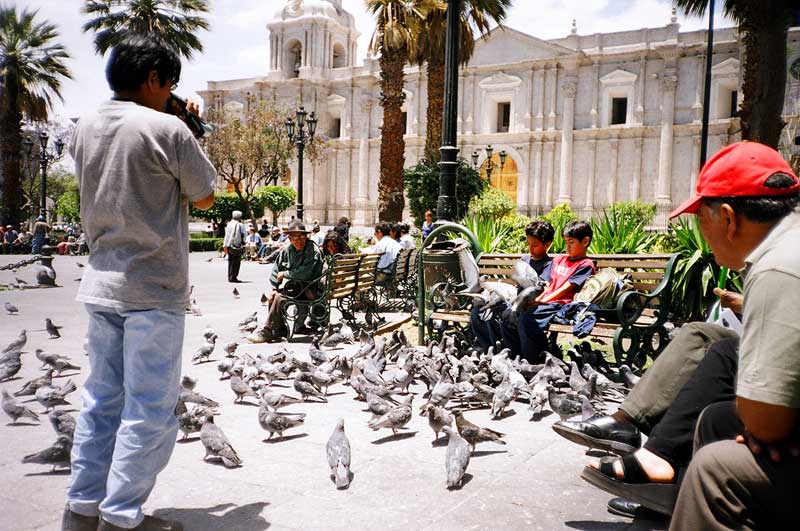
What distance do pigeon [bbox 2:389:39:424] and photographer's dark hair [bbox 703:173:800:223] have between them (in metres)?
4.15

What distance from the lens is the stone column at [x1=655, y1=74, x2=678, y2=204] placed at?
3641 cm

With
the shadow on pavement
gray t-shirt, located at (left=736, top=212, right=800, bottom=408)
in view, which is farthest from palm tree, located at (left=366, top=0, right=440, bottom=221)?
gray t-shirt, located at (left=736, top=212, right=800, bottom=408)

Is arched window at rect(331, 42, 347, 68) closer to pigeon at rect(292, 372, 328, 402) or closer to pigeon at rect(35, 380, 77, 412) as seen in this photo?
pigeon at rect(292, 372, 328, 402)

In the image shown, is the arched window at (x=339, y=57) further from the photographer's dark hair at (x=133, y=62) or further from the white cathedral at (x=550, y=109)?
the photographer's dark hair at (x=133, y=62)

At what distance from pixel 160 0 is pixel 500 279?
71.5ft

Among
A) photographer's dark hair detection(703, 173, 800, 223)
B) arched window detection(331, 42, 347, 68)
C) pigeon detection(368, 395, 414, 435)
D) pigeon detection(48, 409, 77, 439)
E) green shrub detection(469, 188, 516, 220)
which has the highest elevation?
arched window detection(331, 42, 347, 68)

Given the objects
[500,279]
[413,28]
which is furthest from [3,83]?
[500,279]

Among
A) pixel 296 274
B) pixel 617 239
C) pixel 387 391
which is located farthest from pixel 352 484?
pixel 617 239

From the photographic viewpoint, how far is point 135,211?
2459 millimetres

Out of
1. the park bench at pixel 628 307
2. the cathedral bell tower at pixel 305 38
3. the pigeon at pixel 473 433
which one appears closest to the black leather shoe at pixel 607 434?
the pigeon at pixel 473 433

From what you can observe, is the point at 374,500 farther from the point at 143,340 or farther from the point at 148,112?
the point at 148,112

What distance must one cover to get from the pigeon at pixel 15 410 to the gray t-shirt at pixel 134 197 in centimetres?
214

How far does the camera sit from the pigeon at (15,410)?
4.11 metres

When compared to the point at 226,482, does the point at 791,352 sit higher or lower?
higher
